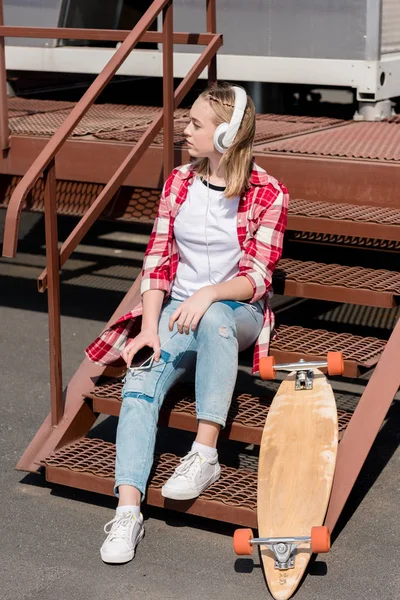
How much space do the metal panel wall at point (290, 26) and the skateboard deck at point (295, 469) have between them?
2755 mm

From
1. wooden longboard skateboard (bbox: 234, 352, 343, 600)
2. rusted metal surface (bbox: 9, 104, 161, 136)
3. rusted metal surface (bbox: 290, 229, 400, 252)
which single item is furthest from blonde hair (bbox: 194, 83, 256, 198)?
rusted metal surface (bbox: 9, 104, 161, 136)

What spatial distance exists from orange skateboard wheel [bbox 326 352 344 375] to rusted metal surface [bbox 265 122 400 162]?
148 cm

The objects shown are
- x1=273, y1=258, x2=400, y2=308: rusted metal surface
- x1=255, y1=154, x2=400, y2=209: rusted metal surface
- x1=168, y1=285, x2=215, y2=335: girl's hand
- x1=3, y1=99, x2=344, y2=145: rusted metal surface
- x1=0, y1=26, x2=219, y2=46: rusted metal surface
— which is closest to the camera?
x1=168, y1=285, x2=215, y2=335: girl's hand

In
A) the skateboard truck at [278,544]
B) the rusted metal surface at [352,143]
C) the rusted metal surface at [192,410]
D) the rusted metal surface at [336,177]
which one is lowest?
the skateboard truck at [278,544]

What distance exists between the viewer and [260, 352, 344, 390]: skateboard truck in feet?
12.3

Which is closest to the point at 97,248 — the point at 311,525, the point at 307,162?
the point at 307,162

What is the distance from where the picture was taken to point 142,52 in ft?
21.9

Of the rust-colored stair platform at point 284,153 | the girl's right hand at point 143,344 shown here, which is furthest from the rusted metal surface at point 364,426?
the rust-colored stair platform at point 284,153

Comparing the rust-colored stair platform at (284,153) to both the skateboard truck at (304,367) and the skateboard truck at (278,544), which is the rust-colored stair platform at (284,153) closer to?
the skateboard truck at (304,367)

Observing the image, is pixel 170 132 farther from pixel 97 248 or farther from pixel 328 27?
pixel 97 248

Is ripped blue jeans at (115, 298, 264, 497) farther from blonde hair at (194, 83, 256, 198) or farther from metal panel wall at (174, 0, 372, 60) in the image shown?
metal panel wall at (174, 0, 372, 60)

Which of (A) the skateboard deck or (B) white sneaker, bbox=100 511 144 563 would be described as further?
(B) white sneaker, bbox=100 511 144 563

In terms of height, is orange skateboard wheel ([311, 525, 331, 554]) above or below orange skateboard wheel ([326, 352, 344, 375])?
below

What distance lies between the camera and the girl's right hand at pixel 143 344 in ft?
12.8
